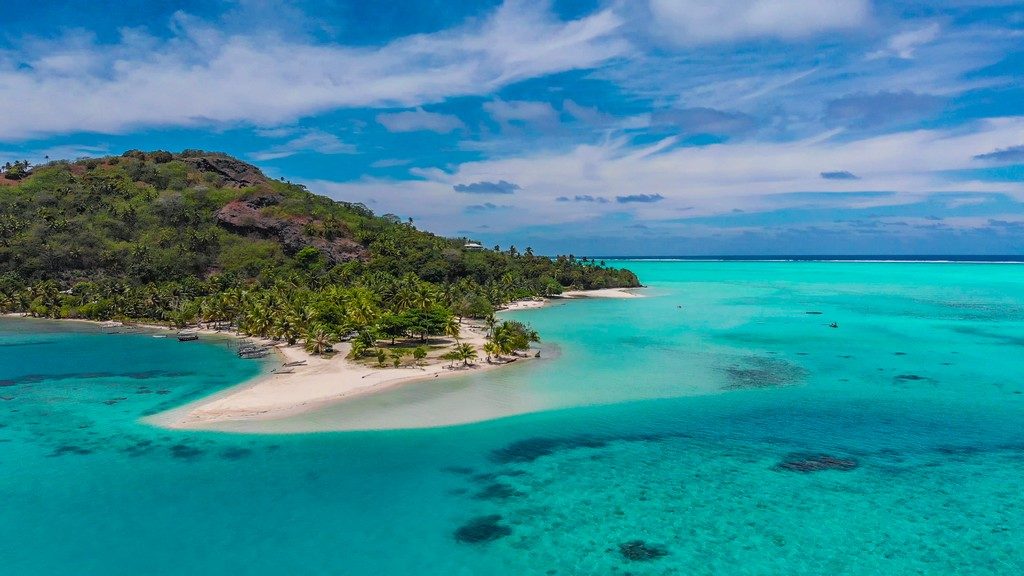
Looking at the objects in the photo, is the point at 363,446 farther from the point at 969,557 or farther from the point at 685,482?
the point at 969,557

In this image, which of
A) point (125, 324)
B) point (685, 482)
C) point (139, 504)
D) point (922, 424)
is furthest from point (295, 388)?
point (125, 324)

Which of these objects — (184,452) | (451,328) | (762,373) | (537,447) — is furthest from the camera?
(451,328)

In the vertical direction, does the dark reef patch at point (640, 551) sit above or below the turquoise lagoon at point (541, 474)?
below

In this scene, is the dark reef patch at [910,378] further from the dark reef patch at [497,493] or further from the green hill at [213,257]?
the green hill at [213,257]

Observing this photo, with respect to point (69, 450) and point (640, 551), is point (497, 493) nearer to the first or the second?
point (640, 551)

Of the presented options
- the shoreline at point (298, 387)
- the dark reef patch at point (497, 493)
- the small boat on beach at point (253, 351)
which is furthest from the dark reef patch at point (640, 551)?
the small boat on beach at point (253, 351)

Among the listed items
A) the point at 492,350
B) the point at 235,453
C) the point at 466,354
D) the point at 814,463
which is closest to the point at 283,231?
the point at 492,350
